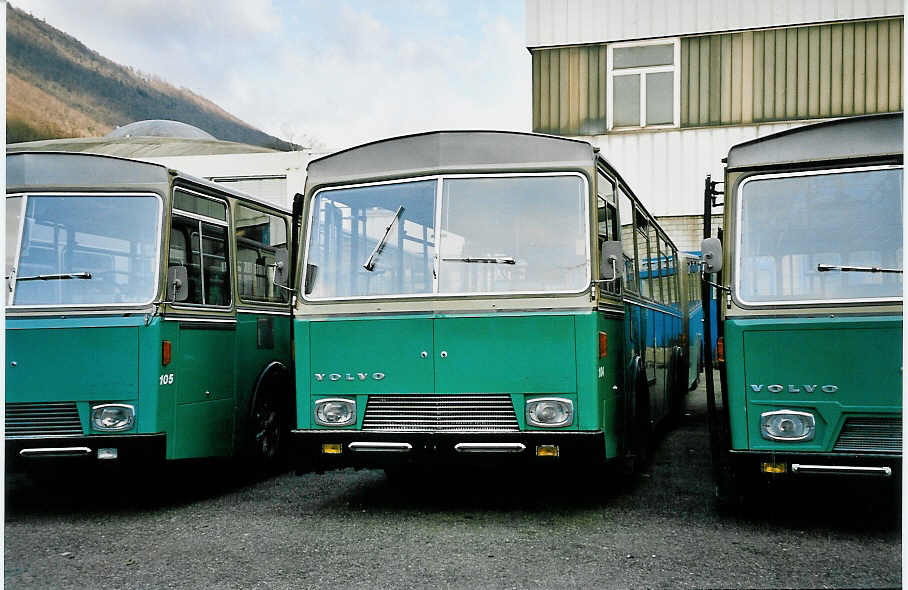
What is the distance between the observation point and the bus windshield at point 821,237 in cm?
607

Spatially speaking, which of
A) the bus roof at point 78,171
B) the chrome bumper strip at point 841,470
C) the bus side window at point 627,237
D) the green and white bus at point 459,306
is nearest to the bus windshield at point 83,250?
the bus roof at point 78,171

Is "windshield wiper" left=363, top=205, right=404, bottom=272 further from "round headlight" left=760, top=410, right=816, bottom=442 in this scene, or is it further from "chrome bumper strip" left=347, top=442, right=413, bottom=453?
"round headlight" left=760, top=410, right=816, bottom=442

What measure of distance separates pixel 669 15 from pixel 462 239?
2307 millimetres

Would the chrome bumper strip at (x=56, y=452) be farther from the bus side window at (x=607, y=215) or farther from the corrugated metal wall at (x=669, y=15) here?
the corrugated metal wall at (x=669, y=15)

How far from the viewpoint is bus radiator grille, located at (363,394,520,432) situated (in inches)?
267

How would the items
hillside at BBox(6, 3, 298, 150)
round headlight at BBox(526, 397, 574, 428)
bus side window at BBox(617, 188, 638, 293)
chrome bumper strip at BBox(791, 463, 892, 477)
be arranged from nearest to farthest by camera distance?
hillside at BBox(6, 3, 298, 150)
chrome bumper strip at BBox(791, 463, 892, 477)
round headlight at BBox(526, 397, 574, 428)
bus side window at BBox(617, 188, 638, 293)

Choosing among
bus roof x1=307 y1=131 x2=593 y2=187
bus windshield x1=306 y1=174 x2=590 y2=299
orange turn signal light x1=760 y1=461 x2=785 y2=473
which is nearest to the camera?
orange turn signal light x1=760 y1=461 x2=785 y2=473

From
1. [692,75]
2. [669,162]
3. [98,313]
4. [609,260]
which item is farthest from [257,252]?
[669,162]

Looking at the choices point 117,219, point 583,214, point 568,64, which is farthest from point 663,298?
point 117,219

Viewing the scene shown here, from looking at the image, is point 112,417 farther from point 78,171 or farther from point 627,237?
point 627,237

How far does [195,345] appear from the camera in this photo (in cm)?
779

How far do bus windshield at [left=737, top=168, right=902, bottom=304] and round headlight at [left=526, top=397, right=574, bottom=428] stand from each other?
1.42 m

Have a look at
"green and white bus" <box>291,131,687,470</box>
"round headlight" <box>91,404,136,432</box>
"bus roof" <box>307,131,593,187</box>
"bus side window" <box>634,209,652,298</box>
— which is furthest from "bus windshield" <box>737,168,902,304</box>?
"round headlight" <box>91,404,136,432</box>

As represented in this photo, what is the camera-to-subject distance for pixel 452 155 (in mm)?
7094
